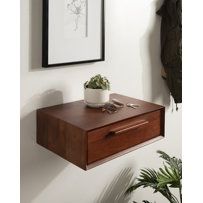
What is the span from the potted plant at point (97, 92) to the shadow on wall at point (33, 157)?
17 cm

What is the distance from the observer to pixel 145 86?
6.38ft

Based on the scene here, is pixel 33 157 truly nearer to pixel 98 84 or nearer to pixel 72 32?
pixel 98 84

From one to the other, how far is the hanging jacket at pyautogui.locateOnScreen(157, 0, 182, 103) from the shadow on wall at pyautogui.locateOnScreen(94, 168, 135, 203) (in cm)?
60

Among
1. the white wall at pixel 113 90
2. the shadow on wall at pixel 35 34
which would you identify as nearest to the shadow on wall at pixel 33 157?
the white wall at pixel 113 90

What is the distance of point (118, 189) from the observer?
1.85m

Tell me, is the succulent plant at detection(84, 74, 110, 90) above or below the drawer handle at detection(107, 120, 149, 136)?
above

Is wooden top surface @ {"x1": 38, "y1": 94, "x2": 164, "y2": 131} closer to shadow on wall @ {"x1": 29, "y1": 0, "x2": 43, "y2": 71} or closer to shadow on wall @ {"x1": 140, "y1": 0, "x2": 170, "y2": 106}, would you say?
shadow on wall @ {"x1": 29, "y1": 0, "x2": 43, "y2": 71}

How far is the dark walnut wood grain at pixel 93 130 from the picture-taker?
3.76ft

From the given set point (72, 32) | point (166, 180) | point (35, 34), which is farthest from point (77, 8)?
point (166, 180)

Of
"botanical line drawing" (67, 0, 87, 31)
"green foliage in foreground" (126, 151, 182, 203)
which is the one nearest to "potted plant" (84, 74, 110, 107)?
"botanical line drawing" (67, 0, 87, 31)

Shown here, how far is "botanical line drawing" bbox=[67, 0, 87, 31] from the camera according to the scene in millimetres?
1393
